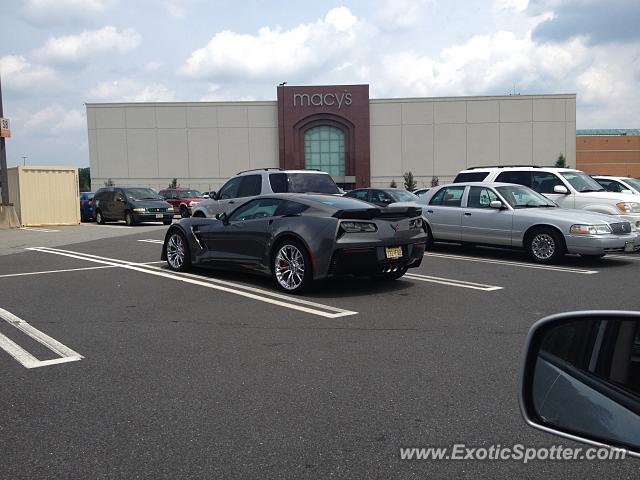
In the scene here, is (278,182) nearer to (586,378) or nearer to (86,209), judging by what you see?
(586,378)

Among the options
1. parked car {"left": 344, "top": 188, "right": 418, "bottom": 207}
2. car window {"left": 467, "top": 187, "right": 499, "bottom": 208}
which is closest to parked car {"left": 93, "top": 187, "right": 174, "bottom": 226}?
parked car {"left": 344, "top": 188, "right": 418, "bottom": 207}

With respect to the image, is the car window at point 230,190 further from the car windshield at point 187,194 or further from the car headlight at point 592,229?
the car windshield at point 187,194

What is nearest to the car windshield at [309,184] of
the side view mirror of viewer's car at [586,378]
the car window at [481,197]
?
the car window at [481,197]

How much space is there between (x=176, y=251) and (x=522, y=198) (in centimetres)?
699

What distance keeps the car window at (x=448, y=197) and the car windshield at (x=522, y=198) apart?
92 centimetres

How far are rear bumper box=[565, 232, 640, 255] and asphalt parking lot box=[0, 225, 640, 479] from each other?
4.73ft

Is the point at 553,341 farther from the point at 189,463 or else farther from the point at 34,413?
the point at 34,413

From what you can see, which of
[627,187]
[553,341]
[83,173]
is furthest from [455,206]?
[83,173]

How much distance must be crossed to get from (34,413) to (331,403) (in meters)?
2.01

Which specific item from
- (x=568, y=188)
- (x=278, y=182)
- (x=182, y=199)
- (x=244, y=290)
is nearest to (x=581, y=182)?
(x=568, y=188)

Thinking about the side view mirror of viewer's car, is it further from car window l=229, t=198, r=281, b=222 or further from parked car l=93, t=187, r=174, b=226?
parked car l=93, t=187, r=174, b=226

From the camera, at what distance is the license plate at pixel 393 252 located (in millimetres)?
8648

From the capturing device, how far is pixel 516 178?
14.7 metres

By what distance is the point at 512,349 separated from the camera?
227 inches
